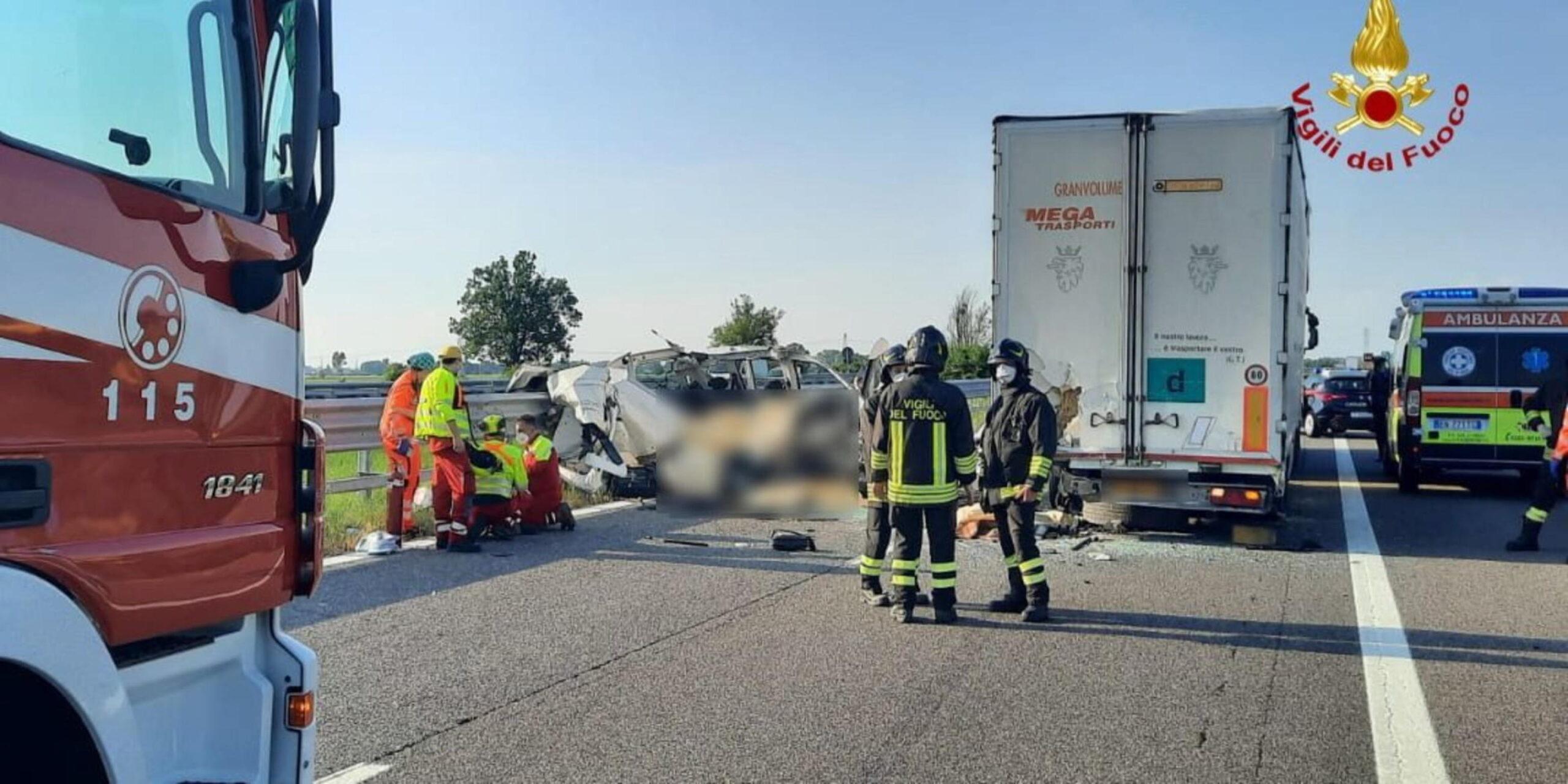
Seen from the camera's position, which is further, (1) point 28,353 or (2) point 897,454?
(2) point 897,454

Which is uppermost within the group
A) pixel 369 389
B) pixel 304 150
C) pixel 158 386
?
pixel 304 150

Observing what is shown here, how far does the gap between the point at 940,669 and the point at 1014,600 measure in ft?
5.51

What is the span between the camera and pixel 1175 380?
10.7m

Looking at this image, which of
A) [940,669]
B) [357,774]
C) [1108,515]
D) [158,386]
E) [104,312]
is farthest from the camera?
[1108,515]

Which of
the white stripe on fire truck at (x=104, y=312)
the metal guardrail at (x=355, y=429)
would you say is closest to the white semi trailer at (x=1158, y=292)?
the metal guardrail at (x=355, y=429)

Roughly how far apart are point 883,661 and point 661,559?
11.4ft

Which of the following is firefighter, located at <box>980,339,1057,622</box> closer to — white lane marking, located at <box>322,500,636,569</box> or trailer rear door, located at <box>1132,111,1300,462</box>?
trailer rear door, located at <box>1132,111,1300,462</box>

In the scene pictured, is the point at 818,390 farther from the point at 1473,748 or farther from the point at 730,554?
the point at 1473,748

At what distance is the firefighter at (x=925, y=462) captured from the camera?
7773 mm

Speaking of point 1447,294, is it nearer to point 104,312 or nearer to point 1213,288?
point 1213,288

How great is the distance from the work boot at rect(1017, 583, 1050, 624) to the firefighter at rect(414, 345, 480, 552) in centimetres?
466

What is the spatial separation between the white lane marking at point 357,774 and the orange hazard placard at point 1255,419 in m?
7.94

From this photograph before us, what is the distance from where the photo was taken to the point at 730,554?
1006 centimetres

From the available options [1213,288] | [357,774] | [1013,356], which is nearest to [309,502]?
[357,774]
